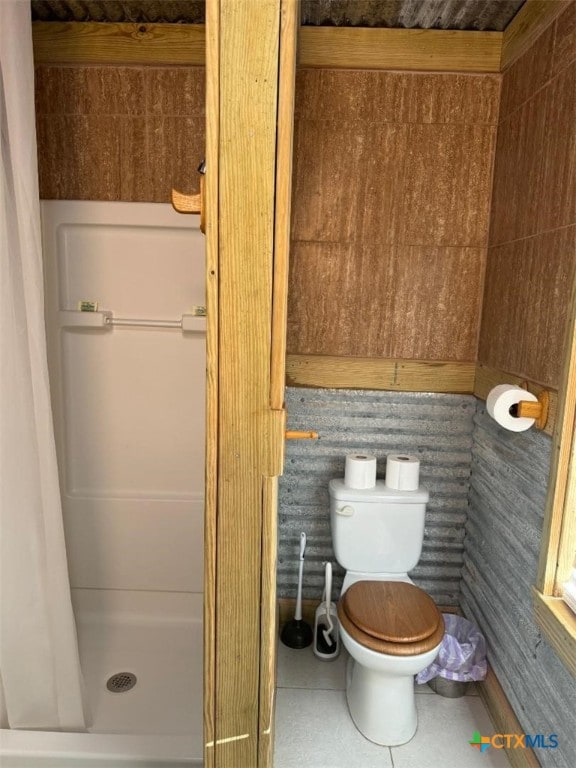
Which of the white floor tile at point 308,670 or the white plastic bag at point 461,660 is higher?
the white plastic bag at point 461,660

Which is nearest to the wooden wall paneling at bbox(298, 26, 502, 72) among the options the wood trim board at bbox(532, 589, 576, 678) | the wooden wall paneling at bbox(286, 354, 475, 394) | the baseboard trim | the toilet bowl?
the wooden wall paneling at bbox(286, 354, 475, 394)

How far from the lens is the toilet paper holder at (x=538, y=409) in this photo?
1.48 meters

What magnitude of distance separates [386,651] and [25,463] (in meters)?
1.28

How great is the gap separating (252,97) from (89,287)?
4.58 feet

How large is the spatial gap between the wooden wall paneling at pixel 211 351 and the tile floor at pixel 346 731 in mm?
782

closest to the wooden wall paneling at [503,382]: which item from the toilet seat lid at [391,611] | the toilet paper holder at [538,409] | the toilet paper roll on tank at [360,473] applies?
the toilet paper holder at [538,409]

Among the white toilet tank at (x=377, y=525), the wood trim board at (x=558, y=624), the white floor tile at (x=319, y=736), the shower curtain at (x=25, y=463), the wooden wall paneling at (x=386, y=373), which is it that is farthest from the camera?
the wooden wall paneling at (x=386, y=373)

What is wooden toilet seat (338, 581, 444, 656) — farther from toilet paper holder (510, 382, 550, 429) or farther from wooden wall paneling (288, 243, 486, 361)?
wooden wall paneling (288, 243, 486, 361)

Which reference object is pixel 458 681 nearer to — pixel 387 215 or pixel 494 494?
pixel 494 494

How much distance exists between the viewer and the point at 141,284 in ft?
6.71

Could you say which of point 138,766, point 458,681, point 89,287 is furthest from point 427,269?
point 138,766

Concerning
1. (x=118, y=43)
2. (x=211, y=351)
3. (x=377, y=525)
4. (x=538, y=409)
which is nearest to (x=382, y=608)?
(x=377, y=525)

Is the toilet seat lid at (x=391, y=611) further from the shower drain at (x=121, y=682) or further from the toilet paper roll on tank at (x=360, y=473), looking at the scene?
the shower drain at (x=121, y=682)

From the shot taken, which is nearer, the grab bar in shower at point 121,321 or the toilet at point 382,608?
the toilet at point 382,608
